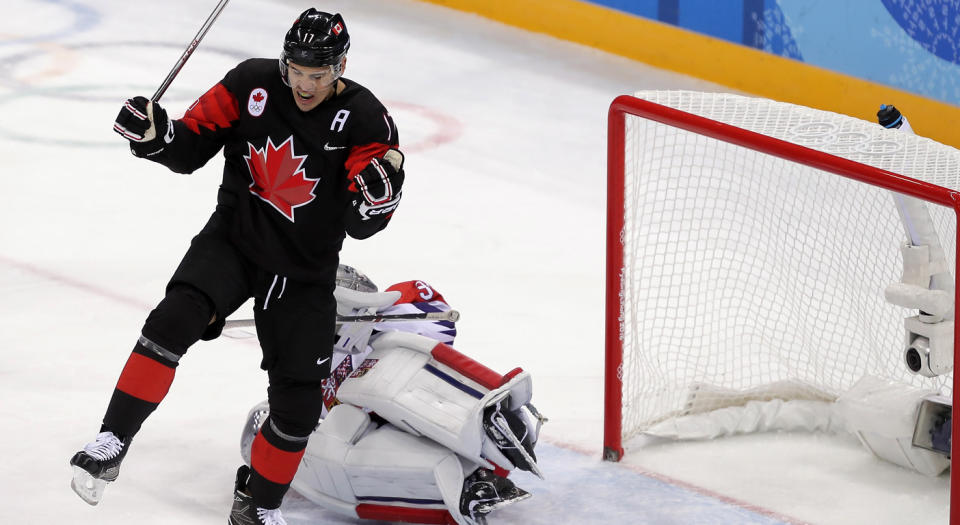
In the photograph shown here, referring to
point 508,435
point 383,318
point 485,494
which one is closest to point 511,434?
point 508,435

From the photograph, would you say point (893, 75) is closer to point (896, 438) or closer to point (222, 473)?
point (896, 438)

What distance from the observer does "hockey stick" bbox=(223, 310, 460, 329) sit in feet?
10.4

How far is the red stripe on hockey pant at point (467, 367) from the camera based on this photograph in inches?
125

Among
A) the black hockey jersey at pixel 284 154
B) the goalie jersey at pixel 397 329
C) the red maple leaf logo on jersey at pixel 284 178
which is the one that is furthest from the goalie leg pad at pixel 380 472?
the red maple leaf logo on jersey at pixel 284 178

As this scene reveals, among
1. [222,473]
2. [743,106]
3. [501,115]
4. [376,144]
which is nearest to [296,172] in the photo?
[376,144]

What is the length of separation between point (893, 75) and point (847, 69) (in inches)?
8.0

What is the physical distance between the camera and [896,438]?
11.1 feet

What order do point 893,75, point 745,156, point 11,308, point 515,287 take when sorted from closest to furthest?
point 745,156, point 11,308, point 515,287, point 893,75

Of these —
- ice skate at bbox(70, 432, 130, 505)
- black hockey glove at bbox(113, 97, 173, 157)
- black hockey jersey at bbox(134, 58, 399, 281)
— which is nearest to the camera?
ice skate at bbox(70, 432, 130, 505)

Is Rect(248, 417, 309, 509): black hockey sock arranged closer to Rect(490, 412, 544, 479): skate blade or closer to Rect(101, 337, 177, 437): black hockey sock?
Rect(101, 337, 177, 437): black hockey sock

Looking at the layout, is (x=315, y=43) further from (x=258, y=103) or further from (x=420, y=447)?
(x=420, y=447)

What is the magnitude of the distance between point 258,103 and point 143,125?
0.23 m

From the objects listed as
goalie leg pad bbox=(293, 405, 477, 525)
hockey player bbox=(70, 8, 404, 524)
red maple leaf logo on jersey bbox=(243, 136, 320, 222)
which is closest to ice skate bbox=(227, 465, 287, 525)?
hockey player bbox=(70, 8, 404, 524)

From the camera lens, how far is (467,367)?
3201 mm
